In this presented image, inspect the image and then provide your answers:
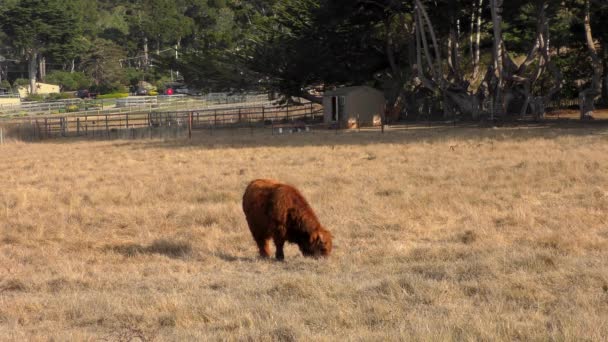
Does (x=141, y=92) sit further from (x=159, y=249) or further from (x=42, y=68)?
(x=159, y=249)

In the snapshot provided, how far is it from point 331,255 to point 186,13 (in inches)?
4998

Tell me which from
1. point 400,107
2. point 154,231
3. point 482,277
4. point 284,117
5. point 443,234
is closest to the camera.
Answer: point 482,277

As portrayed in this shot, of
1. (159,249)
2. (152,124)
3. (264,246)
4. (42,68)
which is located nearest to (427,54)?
(152,124)

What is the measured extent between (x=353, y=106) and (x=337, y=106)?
949mm

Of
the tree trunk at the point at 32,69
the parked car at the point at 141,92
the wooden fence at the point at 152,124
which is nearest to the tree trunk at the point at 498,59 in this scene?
the wooden fence at the point at 152,124

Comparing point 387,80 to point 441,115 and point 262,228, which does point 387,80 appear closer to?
point 441,115

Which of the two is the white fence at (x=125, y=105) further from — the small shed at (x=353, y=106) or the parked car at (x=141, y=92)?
the small shed at (x=353, y=106)

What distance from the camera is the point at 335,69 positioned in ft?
158

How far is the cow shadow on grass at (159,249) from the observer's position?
38.6ft

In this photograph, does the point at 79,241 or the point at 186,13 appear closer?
the point at 79,241

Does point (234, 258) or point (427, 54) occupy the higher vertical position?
point (427, 54)

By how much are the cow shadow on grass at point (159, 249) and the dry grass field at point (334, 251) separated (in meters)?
0.04

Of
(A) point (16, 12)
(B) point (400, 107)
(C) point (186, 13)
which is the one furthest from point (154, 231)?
Result: (C) point (186, 13)

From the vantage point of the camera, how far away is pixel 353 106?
43531mm
